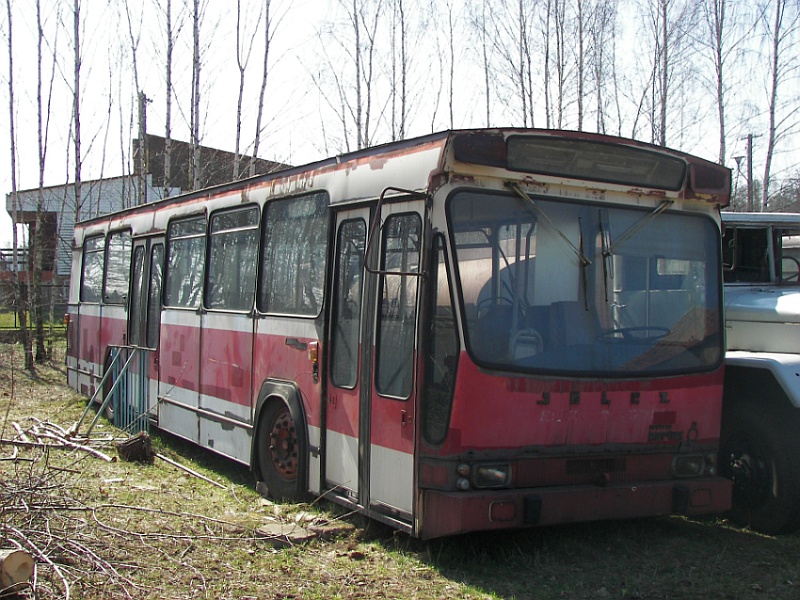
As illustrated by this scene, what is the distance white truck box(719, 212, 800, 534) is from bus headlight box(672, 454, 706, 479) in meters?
0.84

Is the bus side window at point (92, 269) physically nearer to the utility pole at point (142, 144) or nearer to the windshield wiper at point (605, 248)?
the utility pole at point (142, 144)

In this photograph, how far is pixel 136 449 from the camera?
376 inches

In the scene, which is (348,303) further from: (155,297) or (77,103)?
(77,103)

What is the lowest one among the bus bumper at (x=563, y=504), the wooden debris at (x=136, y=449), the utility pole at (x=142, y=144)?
the wooden debris at (x=136, y=449)

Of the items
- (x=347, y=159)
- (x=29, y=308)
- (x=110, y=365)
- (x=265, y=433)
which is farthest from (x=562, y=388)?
(x=29, y=308)

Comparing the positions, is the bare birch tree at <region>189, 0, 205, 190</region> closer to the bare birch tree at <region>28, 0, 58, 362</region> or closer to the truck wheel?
the bare birch tree at <region>28, 0, 58, 362</region>

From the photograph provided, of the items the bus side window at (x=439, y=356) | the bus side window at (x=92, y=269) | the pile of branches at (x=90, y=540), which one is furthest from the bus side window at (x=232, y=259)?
the bus side window at (x=92, y=269)

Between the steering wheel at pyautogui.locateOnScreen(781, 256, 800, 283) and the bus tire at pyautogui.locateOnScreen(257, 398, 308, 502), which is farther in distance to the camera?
the steering wheel at pyautogui.locateOnScreen(781, 256, 800, 283)

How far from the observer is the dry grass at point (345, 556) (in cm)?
537

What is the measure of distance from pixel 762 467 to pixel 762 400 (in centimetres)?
52

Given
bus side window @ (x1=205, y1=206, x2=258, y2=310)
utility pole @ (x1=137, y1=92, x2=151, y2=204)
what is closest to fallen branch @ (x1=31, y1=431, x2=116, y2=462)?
bus side window @ (x1=205, y1=206, x2=258, y2=310)

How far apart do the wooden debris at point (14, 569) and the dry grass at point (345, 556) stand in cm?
10

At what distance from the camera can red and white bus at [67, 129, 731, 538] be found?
5.73 m

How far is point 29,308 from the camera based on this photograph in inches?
809
